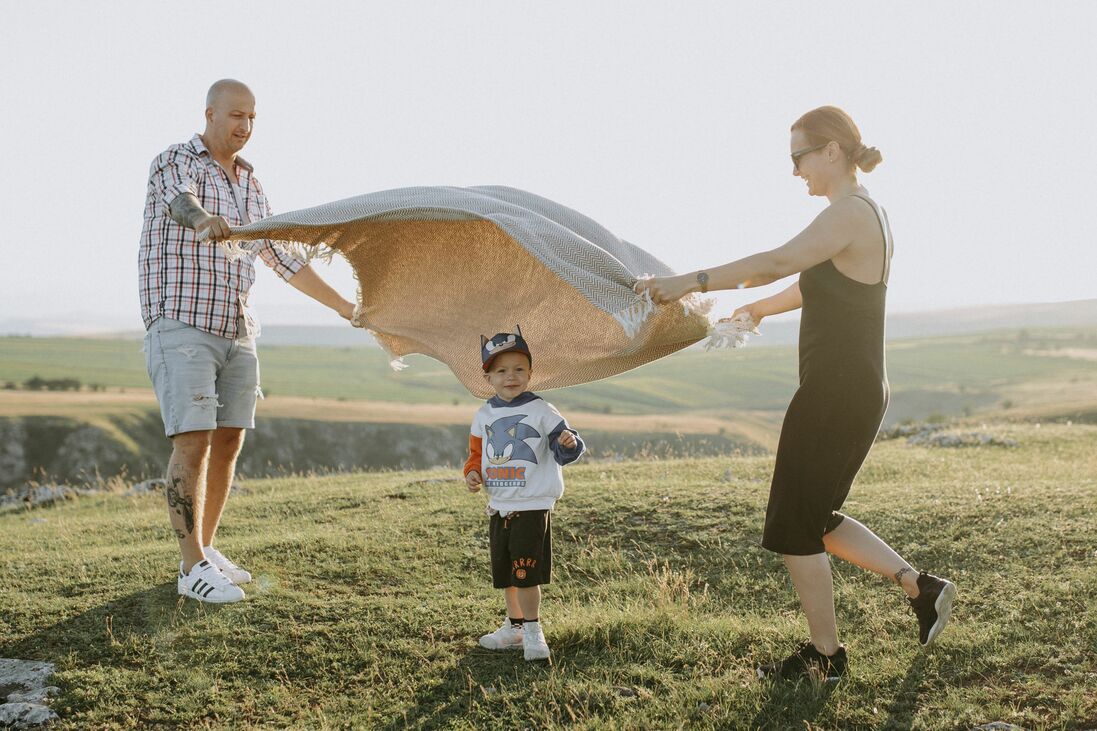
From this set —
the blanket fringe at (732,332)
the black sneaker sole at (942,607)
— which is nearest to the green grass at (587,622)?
the black sneaker sole at (942,607)

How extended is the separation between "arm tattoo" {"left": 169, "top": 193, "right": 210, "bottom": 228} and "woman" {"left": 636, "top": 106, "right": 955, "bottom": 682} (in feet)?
9.33

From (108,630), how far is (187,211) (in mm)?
2499

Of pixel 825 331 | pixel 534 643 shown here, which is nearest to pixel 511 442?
pixel 534 643

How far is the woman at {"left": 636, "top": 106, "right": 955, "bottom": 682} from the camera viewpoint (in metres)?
4.40

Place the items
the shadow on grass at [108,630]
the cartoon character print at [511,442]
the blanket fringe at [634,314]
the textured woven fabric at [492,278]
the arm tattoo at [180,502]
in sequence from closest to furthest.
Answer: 1. the blanket fringe at [634,314]
2. the cartoon character print at [511,442]
3. the textured woven fabric at [492,278]
4. the shadow on grass at [108,630]
5. the arm tattoo at [180,502]

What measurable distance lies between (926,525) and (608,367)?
3399 mm

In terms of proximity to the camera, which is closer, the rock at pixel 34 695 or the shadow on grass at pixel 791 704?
the shadow on grass at pixel 791 704

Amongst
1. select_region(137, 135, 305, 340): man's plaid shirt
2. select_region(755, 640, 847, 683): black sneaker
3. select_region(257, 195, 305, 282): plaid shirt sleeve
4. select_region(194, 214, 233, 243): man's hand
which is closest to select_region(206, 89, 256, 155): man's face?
select_region(137, 135, 305, 340): man's plaid shirt

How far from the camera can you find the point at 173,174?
6059mm

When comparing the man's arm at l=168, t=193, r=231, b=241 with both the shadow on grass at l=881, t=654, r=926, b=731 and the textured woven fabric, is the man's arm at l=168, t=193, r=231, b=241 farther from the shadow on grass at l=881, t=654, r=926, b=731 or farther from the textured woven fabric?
the shadow on grass at l=881, t=654, r=926, b=731

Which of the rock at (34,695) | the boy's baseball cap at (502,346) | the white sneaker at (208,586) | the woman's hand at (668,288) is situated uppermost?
the woman's hand at (668,288)

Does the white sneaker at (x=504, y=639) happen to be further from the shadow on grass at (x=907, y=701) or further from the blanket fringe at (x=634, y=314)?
the shadow on grass at (x=907, y=701)

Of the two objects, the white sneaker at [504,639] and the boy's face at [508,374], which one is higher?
the boy's face at [508,374]

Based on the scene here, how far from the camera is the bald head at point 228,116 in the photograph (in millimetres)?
6203
